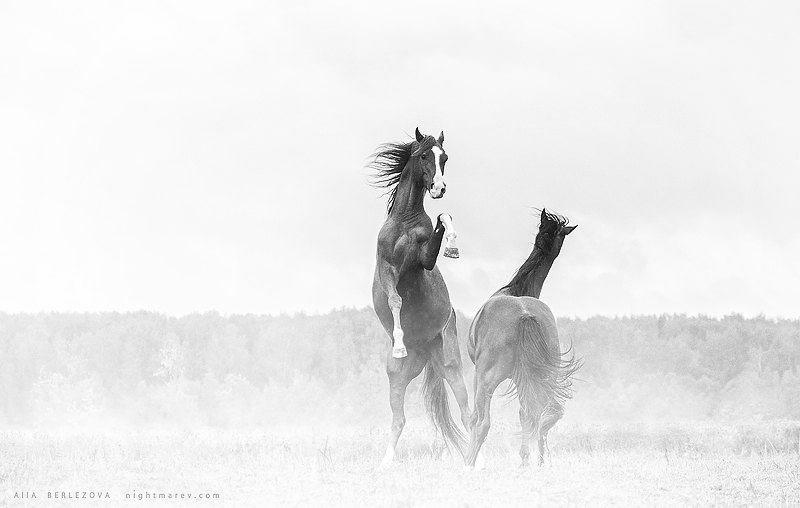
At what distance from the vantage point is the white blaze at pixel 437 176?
11.9 m

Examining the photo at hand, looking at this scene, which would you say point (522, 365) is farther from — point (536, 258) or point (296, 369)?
point (296, 369)

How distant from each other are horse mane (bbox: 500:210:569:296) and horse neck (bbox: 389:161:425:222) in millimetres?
1934

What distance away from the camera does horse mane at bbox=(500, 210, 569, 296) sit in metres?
13.8

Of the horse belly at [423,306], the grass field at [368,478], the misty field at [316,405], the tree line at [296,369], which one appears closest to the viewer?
the grass field at [368,478]

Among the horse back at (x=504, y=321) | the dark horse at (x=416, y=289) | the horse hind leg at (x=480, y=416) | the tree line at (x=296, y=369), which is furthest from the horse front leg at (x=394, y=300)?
the tree line at (x=296, y=369)

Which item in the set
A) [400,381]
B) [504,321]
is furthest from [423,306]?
[504,321]

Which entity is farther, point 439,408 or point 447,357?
point 439,408

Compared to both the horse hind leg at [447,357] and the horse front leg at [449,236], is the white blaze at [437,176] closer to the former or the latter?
the horse front leg at [449,236]

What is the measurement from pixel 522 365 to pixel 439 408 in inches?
85.4

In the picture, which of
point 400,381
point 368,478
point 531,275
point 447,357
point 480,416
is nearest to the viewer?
point 368,478

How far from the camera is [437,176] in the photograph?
39.5ft

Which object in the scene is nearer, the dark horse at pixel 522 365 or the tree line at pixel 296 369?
the dark horse at pixel 522 365

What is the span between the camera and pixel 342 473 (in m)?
11.5

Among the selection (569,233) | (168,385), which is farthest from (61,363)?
(569,233)
